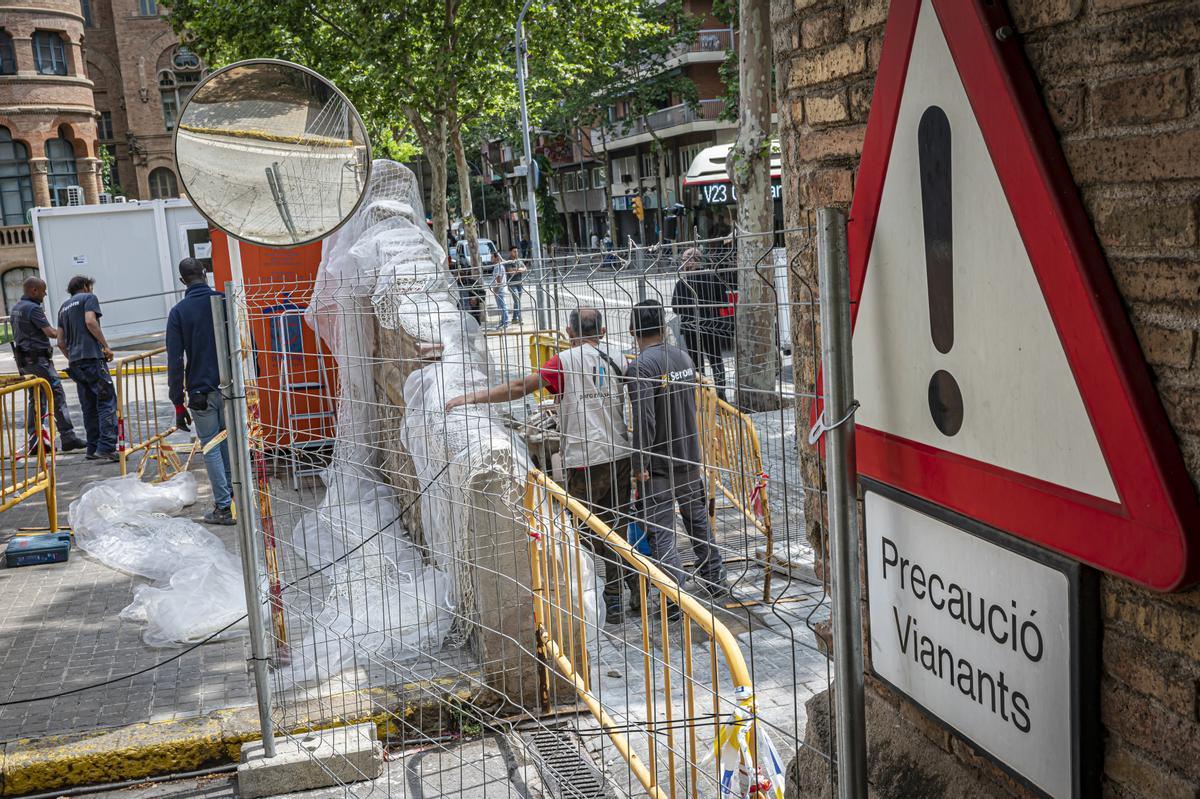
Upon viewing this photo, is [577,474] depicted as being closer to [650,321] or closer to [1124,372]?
[650,321]

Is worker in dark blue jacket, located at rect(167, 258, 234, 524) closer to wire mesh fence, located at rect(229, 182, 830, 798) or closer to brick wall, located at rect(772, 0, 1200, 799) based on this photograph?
wire mesh fence, located at rect(229, 182, 830, 798)

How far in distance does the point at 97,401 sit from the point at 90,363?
0.52 m

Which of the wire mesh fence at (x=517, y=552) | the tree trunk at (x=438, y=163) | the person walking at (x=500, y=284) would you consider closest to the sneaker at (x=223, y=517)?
the wire mesh fence at (x=517, y=552)

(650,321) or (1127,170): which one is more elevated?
(1127,170)

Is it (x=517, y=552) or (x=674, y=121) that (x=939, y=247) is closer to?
(x=517, y=552)

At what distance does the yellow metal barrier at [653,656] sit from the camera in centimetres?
332

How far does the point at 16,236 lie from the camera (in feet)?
163

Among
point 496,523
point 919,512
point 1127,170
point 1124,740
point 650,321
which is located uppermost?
point 1127,170

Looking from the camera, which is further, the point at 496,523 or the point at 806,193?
the point at 496,523

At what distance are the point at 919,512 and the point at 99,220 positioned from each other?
91.5ft

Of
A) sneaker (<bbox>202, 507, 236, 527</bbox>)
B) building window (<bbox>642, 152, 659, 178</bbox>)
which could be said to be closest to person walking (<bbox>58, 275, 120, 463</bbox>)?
sneaker (<bbox>202, 507, 236, 527</bbox>)

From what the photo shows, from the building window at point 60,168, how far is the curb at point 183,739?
50638 millimetres

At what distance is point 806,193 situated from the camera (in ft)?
10.2

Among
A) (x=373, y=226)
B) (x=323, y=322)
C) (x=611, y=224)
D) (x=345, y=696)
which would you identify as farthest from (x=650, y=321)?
(x=611, y=224)
